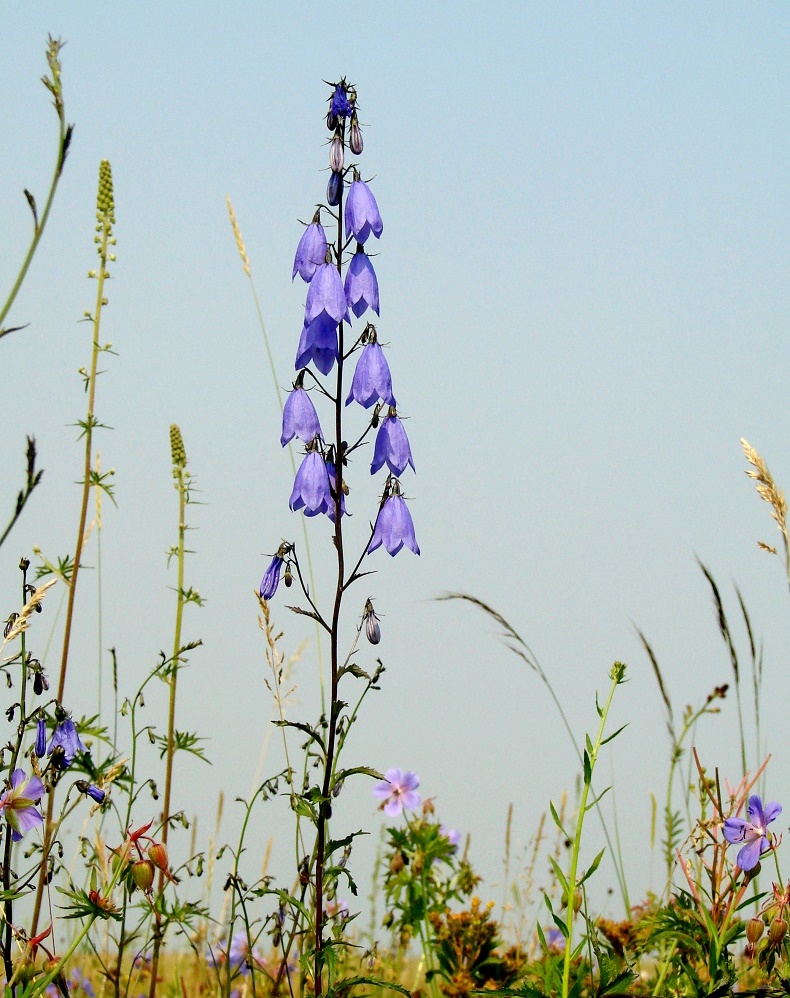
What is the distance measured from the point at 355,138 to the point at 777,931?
2.69 meters

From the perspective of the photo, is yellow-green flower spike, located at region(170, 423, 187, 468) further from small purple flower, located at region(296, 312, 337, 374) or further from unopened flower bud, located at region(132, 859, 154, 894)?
unopened flower bud, located at region(132, 859, 154, 894)

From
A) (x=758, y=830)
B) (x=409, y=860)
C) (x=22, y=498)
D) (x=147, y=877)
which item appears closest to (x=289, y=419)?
(x=22, y=498)

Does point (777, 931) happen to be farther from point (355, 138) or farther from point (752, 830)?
point (355, 138)

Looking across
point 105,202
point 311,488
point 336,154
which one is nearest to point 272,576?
point 311,488

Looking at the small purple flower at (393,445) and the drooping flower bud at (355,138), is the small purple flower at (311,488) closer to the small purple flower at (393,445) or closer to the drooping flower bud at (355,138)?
the small purple flower at (393,445)

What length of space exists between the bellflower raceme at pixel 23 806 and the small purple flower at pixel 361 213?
75.9 inches

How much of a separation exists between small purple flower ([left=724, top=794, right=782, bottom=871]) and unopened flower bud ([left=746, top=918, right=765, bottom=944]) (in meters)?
0.21

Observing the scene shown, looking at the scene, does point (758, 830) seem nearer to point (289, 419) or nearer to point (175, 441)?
point (289, 419)

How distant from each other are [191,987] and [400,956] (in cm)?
159

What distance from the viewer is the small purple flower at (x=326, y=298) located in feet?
12.1

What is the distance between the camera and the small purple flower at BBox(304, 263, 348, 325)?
3674 mm

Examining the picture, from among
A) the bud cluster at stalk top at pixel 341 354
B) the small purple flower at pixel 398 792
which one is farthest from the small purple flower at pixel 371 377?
the small purple flower at pixel 398 792

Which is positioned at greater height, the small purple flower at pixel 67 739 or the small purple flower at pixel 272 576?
the small purple flower at pixel 272 576

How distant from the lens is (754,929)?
10.3 feet
